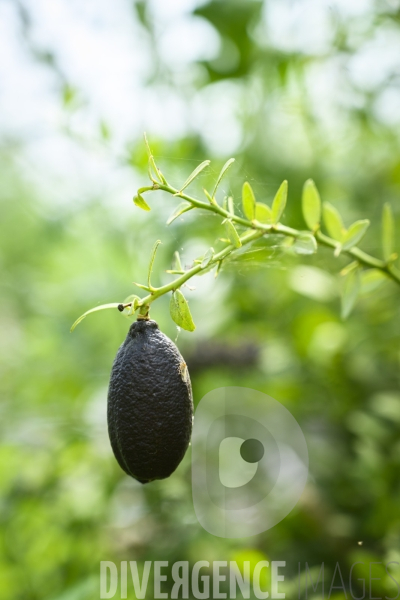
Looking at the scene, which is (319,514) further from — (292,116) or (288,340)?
(292,116)

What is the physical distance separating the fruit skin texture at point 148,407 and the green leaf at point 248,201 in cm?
18

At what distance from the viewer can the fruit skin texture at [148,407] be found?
1.92 ft

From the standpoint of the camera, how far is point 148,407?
587 mm

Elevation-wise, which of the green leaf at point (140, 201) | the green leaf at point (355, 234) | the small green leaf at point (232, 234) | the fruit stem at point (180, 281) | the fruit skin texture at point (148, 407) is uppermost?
the green leaf at point (140, 201)

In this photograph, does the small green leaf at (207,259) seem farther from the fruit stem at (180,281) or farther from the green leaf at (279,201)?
the green leaf at (279,201)

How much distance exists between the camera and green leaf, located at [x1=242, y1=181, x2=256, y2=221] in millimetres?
663

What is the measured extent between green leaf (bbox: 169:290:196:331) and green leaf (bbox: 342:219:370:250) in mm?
260

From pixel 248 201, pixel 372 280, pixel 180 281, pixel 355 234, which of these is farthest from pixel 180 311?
pixel 372 280

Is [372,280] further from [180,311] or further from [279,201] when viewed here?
[180,311]

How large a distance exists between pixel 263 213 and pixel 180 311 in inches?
8.1

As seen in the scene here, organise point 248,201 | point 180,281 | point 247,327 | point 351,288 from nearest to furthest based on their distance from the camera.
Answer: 1. point 180,281
2. point 248,201
3. point 351,288
4. point 247,327

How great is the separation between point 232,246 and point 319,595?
729 millimetres

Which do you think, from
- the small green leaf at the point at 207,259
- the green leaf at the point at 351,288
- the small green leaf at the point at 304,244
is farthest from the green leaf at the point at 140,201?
the green leaf at the point at 351,288

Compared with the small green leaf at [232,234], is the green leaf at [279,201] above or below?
above
